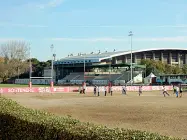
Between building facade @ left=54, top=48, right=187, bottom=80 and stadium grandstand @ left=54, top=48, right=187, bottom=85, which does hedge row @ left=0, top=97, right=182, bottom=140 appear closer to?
stadium grandstand @ left=54, top=48, right=187, bottom=85

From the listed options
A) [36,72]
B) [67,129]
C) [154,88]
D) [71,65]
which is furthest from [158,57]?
[67,129]

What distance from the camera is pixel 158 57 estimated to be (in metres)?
139

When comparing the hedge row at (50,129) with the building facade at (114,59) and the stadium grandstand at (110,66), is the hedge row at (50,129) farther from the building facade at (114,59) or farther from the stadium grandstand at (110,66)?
the building facade at (114,59)

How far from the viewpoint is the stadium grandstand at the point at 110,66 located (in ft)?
366

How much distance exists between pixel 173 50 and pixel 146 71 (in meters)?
23.9

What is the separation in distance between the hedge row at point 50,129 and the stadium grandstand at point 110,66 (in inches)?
3608

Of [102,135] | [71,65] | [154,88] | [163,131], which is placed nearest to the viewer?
[102,135]

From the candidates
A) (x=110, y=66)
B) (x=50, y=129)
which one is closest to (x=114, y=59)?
(x=110, y=66)

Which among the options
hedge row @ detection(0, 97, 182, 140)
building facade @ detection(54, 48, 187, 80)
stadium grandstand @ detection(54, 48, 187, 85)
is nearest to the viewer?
hedge row @ detection(0, 97, 182, 140)

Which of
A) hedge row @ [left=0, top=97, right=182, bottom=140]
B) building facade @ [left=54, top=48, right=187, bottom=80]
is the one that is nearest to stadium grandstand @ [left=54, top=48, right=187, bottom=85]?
building facade @ [left=54, top=48, right=187, bottom=80]

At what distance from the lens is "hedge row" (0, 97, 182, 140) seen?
657 centimetres

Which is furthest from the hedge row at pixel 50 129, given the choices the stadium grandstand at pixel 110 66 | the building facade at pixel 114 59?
the building facade at pixel 114 59

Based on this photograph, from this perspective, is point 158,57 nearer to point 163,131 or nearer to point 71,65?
point 71,65

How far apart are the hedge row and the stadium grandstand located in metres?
91.6
